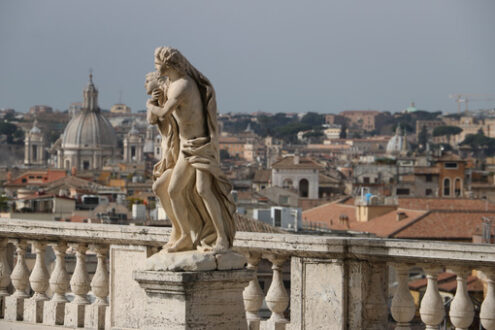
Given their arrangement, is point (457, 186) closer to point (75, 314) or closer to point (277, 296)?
point (75, 314)

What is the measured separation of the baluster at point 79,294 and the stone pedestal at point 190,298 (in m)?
1.59

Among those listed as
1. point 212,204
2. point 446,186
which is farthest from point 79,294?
point 446,186

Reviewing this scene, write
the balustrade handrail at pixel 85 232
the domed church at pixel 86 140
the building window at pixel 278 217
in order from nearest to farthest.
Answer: the balustrade handrail at pixel 85 232
the building window at pixel 278 217
the domed church at pixel 86 140

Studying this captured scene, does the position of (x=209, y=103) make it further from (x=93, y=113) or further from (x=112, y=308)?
(x=93, y=113)

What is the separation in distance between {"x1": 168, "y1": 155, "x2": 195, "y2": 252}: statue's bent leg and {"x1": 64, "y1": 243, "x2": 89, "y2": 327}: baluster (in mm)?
1593

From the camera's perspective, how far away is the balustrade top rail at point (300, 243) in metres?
6.13

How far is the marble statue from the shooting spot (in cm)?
596

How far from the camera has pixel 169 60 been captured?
5.97 meters

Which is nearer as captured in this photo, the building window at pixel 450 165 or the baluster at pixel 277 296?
the baluster at pixel 277 296

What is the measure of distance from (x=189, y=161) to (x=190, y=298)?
1.99 feet

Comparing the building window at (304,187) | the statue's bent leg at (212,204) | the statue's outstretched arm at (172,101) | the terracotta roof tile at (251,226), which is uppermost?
the statue's outstretched arm at (172,101)

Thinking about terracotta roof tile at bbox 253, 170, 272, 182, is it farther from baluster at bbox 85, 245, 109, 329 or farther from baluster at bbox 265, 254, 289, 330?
baluster at bbox 265, 254, 289, 330

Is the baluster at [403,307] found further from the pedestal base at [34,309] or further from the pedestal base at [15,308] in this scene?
the pedestal base at [15,308]

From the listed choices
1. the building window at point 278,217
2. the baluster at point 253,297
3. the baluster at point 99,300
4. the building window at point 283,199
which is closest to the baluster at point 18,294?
the baluster at point 99,300
